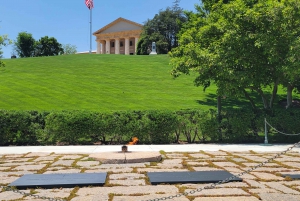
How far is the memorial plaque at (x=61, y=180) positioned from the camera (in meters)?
5.88

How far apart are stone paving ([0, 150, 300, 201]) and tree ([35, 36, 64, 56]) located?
84.8m

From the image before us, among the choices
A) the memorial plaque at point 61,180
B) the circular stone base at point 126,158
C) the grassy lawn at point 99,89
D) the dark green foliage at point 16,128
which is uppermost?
the grassy lawn at point 99,89

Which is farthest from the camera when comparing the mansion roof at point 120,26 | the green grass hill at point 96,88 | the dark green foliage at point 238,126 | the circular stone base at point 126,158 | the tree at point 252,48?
the mansion roof at point 120,26

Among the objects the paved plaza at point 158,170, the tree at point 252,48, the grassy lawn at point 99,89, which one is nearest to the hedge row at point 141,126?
the tree at point 252,48

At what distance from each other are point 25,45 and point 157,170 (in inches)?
3470

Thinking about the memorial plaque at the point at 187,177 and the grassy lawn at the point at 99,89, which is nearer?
the memorial plaque at the point at 187,177

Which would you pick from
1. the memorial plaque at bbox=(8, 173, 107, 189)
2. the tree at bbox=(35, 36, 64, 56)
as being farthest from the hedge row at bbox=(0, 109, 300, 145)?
the tree at bbox=(35, 36, 64, 56)

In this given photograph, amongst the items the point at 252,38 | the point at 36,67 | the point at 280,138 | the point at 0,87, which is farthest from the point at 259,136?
the point at 36,67

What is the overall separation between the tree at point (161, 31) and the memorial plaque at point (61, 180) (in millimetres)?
58357

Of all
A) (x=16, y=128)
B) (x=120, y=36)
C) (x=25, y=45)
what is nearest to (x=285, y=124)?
(x=16, y=128)

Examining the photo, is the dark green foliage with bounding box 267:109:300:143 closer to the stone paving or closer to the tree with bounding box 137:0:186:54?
the stone paving

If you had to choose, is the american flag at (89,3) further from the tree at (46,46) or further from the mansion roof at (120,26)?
the tree at (46,46)

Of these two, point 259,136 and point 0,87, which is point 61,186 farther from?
point 0,87

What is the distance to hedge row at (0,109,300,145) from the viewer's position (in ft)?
43.5
